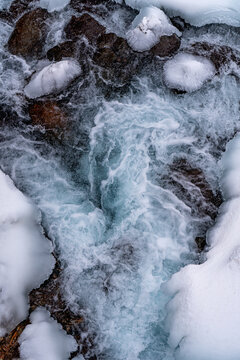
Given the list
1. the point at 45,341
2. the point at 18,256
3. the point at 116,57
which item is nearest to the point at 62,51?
the point at 116,57

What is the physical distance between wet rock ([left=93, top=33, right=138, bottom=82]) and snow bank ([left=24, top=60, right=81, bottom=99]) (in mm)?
555

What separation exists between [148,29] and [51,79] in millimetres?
1841

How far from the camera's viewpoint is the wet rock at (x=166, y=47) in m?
6.23

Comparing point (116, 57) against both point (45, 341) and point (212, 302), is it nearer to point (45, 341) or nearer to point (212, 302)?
point (212, 302)

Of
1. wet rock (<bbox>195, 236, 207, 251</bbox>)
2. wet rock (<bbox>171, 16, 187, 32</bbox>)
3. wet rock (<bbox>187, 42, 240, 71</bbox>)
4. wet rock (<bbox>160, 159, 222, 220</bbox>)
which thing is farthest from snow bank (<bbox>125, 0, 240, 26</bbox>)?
wet rock (<bbox>195, 236, 207, 251</bbox>)

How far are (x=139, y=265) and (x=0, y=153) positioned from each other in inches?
106

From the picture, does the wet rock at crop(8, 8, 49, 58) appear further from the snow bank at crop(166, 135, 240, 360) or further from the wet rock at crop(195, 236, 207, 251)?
the snow bank at crop(166, 135, 240, 360)

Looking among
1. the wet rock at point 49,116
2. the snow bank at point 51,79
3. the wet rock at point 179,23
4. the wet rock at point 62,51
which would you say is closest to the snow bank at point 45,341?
the wet rock at point 49,116

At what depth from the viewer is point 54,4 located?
22.1 ft

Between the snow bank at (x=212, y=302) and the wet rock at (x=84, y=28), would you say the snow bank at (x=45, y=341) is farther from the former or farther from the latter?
the wet rock at (x=84, y=28)

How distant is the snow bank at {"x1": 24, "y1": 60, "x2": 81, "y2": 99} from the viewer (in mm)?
5832

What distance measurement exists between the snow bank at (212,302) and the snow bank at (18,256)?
5.41ft

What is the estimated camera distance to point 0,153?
5527 millimetres

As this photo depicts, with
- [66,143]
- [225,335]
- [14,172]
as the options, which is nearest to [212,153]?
[66,143]
